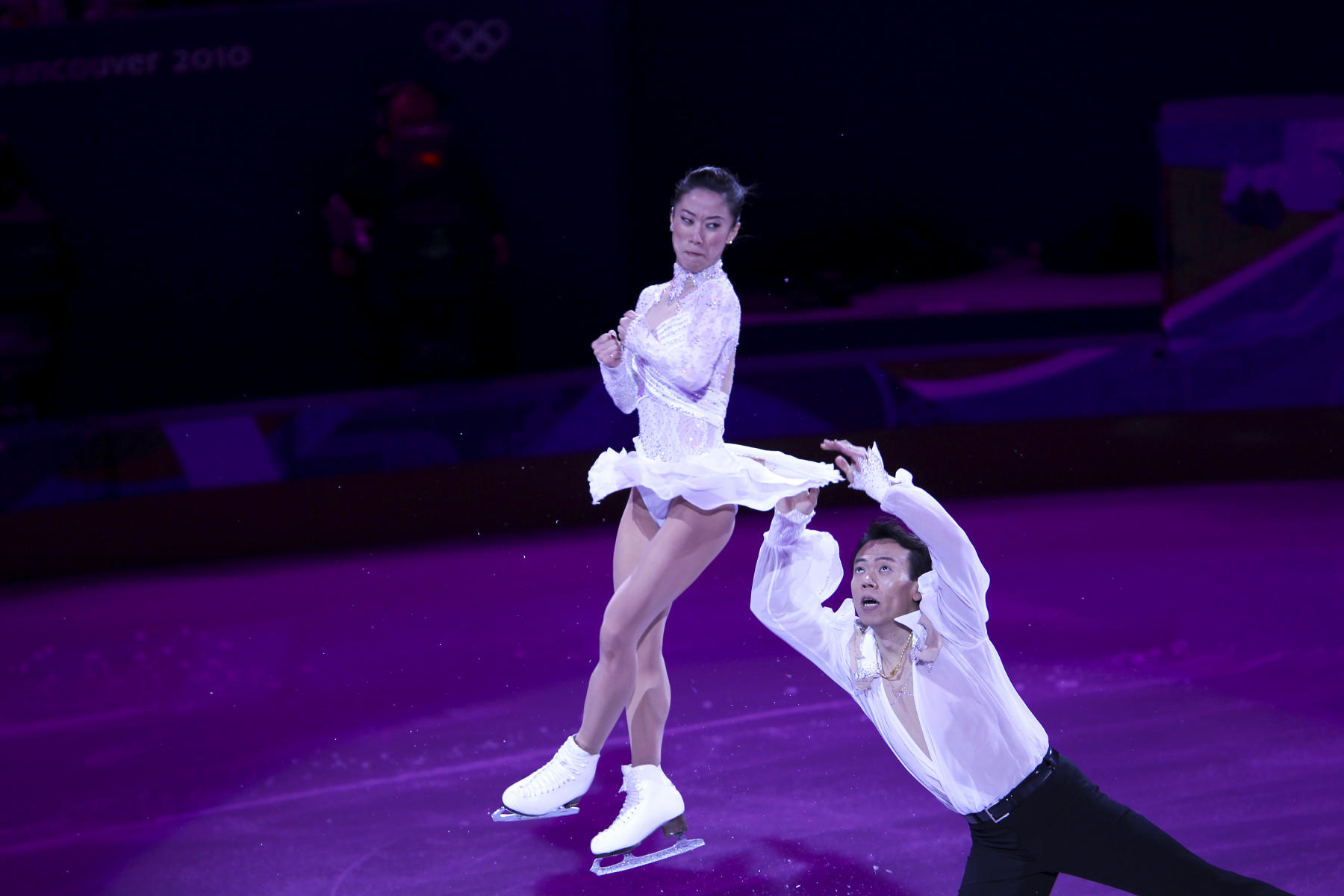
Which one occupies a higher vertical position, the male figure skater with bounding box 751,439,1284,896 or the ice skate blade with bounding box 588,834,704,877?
the male figure skater with bounding box 751,439,1284,896

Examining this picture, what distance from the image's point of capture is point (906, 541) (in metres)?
2.72

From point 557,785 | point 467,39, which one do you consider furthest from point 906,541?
point 467,39

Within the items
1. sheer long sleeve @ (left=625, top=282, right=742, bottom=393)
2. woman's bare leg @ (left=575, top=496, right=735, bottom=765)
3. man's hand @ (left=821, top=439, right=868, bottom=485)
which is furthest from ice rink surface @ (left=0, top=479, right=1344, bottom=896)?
sheer long sleeve @ (left=625, top=282, right=742, bottom=393)

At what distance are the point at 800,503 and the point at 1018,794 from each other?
29.9 inches

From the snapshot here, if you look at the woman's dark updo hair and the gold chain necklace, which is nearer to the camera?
the gold chain necklace

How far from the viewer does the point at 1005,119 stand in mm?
8398

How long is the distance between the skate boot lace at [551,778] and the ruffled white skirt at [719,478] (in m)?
0.65

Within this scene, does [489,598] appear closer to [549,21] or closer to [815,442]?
[815,442]

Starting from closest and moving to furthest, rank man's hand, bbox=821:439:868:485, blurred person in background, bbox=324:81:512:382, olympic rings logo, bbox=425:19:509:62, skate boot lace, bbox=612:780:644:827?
1. man's hand, bbox=821:439:868:485
2. skate boot lace, bbox=612:780:644:827
3. blurred person in background, bbox=324:81:512:382
4. olympic rings logo, bbox=425:19:509:62

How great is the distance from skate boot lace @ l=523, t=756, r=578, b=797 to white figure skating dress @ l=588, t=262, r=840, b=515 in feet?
2.05

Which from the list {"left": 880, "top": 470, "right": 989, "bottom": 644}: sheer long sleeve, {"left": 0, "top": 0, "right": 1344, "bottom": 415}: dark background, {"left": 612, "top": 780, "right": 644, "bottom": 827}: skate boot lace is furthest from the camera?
{"left": 0, "top": 0, "right": 1344, "bottom": 415}: dark background

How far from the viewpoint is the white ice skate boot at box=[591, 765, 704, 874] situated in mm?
3250

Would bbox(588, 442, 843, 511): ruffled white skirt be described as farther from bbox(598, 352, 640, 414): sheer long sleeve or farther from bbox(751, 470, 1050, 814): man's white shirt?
bbox(751, 470, 1050, 814): man's white shirt

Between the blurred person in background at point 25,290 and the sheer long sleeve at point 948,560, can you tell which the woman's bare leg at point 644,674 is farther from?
the blurred person in background at point 25,290
